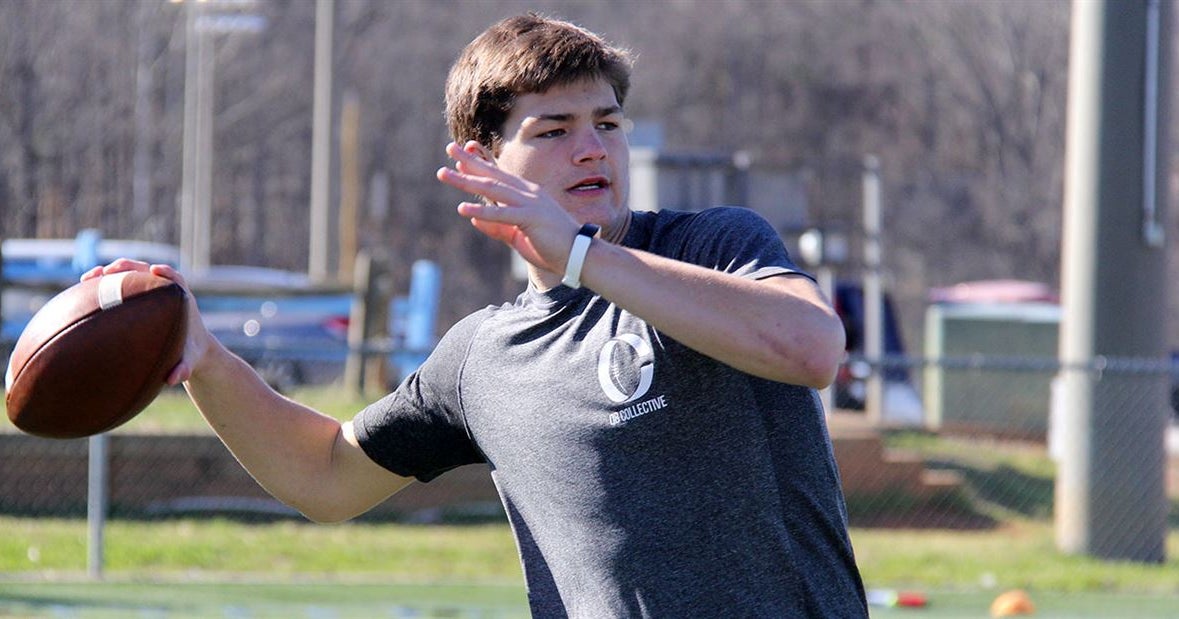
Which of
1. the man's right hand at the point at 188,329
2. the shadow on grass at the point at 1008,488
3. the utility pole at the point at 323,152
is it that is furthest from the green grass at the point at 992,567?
the utility pole at the point at 323,152

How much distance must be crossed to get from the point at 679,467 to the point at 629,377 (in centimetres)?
17

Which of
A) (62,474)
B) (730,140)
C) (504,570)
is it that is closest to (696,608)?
(504,570)

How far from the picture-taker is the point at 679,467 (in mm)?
2672

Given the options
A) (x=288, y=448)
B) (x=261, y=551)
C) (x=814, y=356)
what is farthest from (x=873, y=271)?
(x=814, y=356)

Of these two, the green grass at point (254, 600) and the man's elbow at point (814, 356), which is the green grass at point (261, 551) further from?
the man's elbow at point (814, 356)

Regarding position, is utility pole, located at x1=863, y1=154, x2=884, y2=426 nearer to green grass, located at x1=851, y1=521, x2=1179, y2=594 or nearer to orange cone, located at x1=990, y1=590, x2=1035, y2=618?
green grass, located at x1=851, y1=521, x2=1179, y2=594

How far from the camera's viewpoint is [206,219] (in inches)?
990

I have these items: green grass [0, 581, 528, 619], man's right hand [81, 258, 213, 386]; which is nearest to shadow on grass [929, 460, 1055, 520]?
green grass [0, 581, 528, 619]

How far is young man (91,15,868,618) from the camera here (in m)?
2.44

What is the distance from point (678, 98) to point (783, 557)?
117 ft

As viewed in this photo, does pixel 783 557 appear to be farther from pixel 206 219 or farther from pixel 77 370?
pixel 206 219

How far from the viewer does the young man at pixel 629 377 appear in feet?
8.01

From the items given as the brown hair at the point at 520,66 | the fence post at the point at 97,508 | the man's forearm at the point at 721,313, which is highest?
the brown hair at the point at 520,66

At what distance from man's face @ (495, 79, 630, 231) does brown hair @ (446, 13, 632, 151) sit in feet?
0.08
